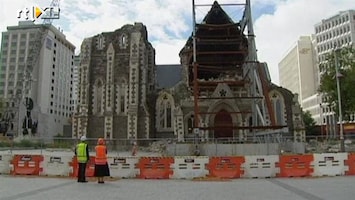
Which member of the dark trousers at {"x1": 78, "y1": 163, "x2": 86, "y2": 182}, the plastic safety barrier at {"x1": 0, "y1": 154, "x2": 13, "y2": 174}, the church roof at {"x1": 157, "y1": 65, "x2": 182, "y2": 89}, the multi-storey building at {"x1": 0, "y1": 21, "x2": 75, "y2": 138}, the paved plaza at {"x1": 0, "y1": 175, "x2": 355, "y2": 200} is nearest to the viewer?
the paved plaza at {"x1": 0, "y1": 175, "x2": 355, "y2": 200}

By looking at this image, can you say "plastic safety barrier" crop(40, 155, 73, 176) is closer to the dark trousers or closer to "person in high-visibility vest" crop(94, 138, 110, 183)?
the dark trousers

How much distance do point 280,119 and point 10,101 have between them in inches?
3453

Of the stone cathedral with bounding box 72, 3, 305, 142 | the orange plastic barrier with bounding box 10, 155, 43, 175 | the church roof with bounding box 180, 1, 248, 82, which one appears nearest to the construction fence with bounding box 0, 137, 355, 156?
the stone cathedral with bounding box 72, 3, 305, 142

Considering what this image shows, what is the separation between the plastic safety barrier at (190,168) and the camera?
15.4 metres

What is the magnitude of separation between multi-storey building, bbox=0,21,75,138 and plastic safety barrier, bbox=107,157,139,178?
91138 millimetres

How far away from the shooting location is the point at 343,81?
38062 mm

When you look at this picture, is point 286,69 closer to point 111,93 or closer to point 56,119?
point 56,119

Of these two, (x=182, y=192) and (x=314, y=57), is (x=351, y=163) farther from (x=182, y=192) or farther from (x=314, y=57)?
(x=314, y=57)

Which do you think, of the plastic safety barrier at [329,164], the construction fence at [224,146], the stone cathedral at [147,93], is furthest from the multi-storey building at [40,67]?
the plastic safety barrier at [329,164]

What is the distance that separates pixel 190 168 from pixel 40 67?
106444 mm

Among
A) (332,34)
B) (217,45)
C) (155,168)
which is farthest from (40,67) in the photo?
(155,168)

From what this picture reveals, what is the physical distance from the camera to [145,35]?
45.6m

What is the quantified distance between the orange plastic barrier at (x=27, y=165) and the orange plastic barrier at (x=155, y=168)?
187 inches

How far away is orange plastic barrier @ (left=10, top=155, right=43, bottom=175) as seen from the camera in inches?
637
